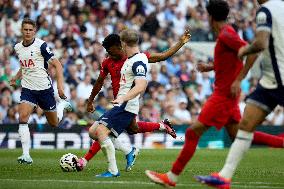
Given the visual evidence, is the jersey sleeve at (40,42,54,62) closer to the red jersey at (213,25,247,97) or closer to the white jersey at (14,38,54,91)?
the white jersey at (14,38,54,91)

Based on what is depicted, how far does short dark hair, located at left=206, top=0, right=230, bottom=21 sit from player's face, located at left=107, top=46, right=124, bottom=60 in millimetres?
3224

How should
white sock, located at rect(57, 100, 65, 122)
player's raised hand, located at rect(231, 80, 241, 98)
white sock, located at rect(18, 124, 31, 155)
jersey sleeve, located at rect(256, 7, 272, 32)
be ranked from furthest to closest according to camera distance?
white sock, located at rect(57, 100, 65, 122)
white sock, located at rect(18, 124, 31, 155)
player's raised hand, located at rect(231, 80, 241, 98)
jersey sleeve, located at rect(256, 7, 272, 32)

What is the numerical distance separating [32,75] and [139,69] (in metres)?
5.11

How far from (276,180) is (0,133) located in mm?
11680

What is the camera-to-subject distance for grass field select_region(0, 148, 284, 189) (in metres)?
12.5

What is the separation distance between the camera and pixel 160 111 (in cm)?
2677

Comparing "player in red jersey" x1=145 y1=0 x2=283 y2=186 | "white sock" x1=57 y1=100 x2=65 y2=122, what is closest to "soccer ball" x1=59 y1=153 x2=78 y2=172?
"player in red jersey" x1=145 y1=0 x2=283 y2=186

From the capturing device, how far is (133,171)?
15484 mm

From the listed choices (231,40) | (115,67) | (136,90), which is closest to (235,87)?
(231,40)

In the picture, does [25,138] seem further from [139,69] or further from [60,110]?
[139,69]

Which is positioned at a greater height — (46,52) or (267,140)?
(46,52)

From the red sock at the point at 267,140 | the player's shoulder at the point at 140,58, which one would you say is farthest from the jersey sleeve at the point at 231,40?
the red sock at the point at 267,140

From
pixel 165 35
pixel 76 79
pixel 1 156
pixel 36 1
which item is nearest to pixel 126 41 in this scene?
pixel 1 156

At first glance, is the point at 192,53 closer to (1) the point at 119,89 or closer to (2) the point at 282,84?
(1) the point at 119,89
